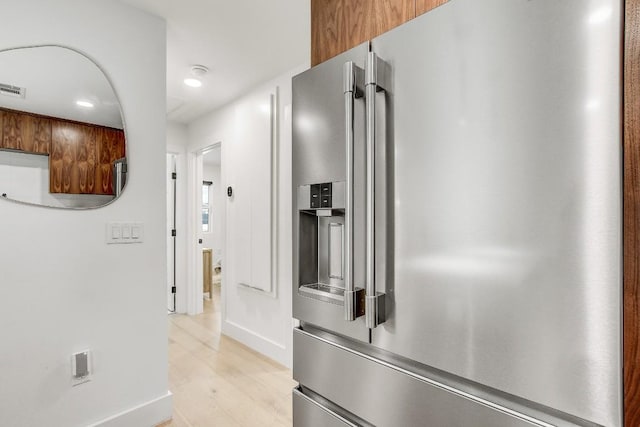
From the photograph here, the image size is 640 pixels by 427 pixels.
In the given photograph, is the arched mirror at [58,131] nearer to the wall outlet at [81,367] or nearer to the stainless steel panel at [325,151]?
the wall outlet at [81,367]

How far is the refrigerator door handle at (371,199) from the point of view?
2.89 ft

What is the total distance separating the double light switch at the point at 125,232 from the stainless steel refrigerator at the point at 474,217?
1373 mm

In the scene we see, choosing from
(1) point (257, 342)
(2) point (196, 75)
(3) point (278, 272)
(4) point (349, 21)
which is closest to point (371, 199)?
(4) point (349, 21)

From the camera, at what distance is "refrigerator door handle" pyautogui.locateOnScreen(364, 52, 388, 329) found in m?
0.88

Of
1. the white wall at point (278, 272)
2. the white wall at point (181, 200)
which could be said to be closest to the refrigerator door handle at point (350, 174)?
the white wall at point (278, 272)

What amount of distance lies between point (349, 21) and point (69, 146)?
1.59 metres

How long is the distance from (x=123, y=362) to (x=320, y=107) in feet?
6.09

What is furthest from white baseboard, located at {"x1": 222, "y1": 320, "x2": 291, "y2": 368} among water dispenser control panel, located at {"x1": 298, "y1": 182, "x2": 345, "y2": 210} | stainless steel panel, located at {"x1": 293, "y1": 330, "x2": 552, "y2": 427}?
water dispenser control panel, located at {"x1": 298, "y1": 182, "x2": 345, "y2": 210}

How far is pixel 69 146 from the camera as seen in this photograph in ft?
5.82

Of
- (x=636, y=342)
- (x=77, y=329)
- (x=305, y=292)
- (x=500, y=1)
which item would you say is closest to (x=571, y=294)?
(x=636, y=342)

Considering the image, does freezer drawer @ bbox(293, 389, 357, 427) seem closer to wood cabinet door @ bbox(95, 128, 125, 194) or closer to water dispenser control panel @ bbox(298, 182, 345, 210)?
water dispenser control panel @ bbox(298, 182, 345, 210)

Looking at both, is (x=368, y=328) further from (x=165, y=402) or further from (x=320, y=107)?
(x=165, y=402)

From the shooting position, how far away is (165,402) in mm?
2088

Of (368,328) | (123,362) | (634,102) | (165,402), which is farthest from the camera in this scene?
(165,402)
